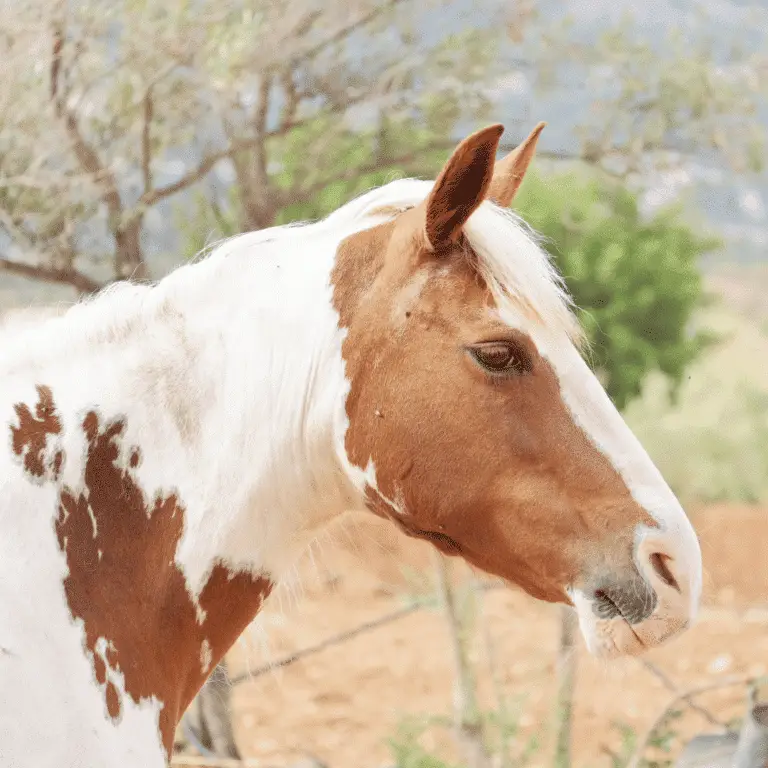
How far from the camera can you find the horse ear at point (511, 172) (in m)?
1.68

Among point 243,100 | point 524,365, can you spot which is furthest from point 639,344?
point 524,365

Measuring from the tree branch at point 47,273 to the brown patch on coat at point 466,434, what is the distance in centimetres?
208

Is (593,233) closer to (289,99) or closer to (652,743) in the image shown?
(289,99)

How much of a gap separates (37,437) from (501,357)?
712 mm

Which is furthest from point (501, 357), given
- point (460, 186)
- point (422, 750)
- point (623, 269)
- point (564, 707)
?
point (623, 269)

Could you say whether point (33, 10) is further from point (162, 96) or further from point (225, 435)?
point (225, 435)

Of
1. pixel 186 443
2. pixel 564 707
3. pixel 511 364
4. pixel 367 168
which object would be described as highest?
pixel 511 364

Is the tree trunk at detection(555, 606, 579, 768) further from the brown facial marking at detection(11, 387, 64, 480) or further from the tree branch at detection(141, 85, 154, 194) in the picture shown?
the brown facial marking at detection(11, 387, 64, 480)

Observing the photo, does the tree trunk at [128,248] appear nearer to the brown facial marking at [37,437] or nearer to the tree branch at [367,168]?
the tree branch at [367,168]

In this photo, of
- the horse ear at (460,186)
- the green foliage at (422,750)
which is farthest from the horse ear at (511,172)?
the green foliage at (422,750)


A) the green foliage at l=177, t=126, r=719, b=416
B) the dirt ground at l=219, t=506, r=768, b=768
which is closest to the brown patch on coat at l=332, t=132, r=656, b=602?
the green foliage at l=177, t=126, r=719, b=416

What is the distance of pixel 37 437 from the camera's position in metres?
1.45

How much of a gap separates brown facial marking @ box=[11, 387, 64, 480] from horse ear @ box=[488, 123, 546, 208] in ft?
2.67

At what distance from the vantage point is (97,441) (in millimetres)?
1479
